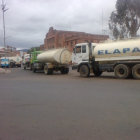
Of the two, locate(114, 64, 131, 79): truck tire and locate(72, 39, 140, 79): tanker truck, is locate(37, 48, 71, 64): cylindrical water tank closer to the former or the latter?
locate(72, 39, 140, 79): tanker truck

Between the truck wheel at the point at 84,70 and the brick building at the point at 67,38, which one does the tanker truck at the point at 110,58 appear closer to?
the truck wheel at the point at 84,70

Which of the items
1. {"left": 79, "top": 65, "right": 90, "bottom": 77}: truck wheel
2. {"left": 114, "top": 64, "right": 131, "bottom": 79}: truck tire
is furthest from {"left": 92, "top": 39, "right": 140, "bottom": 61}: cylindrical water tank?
{"left": 79, "top": 65, "right": 90, "bottom": 77}: truck wheel

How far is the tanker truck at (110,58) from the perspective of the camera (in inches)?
551

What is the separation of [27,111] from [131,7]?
30485 millimetres

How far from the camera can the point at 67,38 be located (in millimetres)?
55875

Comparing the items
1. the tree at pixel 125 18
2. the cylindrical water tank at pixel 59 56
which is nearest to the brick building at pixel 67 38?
the tree at pixel 125 18

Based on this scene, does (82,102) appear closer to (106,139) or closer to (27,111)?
(27,111)

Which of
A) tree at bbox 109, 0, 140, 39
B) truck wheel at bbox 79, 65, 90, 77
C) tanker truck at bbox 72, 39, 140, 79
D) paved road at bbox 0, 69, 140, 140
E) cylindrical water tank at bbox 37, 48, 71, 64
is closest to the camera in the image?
paved road at bbox 0, 69, 140, 140

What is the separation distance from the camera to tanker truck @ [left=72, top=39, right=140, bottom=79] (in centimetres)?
1399

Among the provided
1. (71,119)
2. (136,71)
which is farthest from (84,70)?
(71,119)

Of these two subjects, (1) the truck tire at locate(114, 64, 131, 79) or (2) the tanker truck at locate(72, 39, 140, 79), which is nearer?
(2) the tanker truck at locate(72, 39, 140, 79)

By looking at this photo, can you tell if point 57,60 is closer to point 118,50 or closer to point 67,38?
point 118,50

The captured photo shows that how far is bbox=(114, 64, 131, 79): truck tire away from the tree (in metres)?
17.8

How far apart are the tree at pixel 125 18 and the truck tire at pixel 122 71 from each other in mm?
17845
